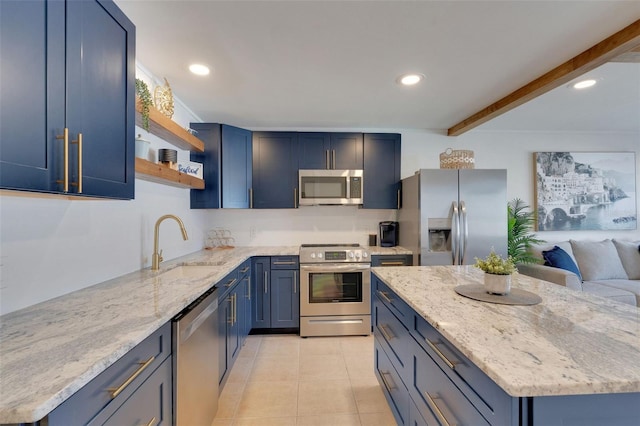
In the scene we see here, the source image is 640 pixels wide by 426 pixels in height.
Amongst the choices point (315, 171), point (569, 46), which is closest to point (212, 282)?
point (315, 171)

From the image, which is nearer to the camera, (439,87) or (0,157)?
(0,157)

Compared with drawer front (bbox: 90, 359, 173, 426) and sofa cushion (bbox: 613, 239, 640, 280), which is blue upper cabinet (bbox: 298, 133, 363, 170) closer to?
drawer front (bbox: 90, 359, 173, 426)

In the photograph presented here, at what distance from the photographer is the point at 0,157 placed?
749mm

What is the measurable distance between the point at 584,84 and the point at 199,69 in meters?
3.32

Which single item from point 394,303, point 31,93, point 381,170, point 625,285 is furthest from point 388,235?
point 31,93

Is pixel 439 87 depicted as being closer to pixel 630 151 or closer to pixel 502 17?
pixel 502 17

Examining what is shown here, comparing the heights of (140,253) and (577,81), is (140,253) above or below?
below

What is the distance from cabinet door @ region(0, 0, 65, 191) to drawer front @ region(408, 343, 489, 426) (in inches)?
61.7

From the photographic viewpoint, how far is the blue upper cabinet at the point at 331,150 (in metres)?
3.38

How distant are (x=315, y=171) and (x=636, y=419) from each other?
9.77 ft

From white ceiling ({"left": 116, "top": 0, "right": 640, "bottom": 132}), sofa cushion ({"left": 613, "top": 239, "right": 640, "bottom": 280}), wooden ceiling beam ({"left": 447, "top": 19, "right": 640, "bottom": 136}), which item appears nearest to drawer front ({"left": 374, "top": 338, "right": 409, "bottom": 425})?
white ceiling ({"left": 116, "top": 0, "right": 640, "bottom": 132})

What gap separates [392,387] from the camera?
5.59 ft

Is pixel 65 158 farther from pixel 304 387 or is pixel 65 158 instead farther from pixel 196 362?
pixel 304 387

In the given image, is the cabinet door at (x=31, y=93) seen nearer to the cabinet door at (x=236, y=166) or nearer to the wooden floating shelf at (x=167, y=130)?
the wooden floating shelf at (x=167, y=130)
